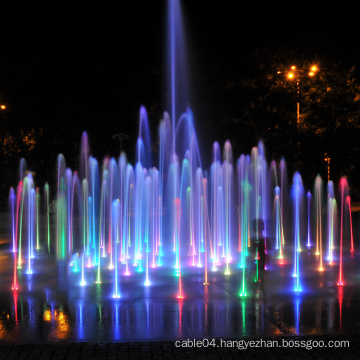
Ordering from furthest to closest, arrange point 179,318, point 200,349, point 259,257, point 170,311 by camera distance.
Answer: point 259,257
point 170,311
point 179,318
point 200,349

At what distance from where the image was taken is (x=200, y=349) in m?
5.17

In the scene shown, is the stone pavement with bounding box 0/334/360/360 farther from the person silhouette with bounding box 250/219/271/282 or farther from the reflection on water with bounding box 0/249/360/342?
the person silhouette with bounding box 250/219/271/282

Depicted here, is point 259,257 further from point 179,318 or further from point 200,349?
point 200,349

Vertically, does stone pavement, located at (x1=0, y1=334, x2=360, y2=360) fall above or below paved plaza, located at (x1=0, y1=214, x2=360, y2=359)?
below

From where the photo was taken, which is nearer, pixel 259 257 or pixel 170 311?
pixel 170 311

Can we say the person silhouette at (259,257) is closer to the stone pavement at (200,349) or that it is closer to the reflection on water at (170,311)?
the reflection on water at (170,311)

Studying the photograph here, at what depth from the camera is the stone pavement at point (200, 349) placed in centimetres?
496

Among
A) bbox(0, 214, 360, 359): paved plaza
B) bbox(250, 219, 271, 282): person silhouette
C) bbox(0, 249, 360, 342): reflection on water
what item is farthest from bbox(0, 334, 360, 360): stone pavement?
bbox(250, 219, 271, 282): person silhouette

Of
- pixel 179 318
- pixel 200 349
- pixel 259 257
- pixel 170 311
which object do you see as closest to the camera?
pixel 200 349

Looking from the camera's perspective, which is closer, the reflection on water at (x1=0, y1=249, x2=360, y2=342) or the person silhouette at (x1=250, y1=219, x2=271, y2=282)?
the reflection on water at (x1=0, y1=249, x2=360, y2=342)

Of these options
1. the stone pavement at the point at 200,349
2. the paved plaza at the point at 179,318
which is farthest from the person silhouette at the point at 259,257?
the stone pavement at the point at 200,349

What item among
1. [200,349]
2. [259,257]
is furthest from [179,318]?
[259,257]

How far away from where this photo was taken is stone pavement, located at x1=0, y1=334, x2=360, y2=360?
496 centimetres

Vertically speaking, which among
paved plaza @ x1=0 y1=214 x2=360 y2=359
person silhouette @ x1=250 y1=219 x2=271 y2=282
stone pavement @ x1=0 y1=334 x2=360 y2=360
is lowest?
stone pavement @ x1=0 y1=334 x2=360 y2=360
